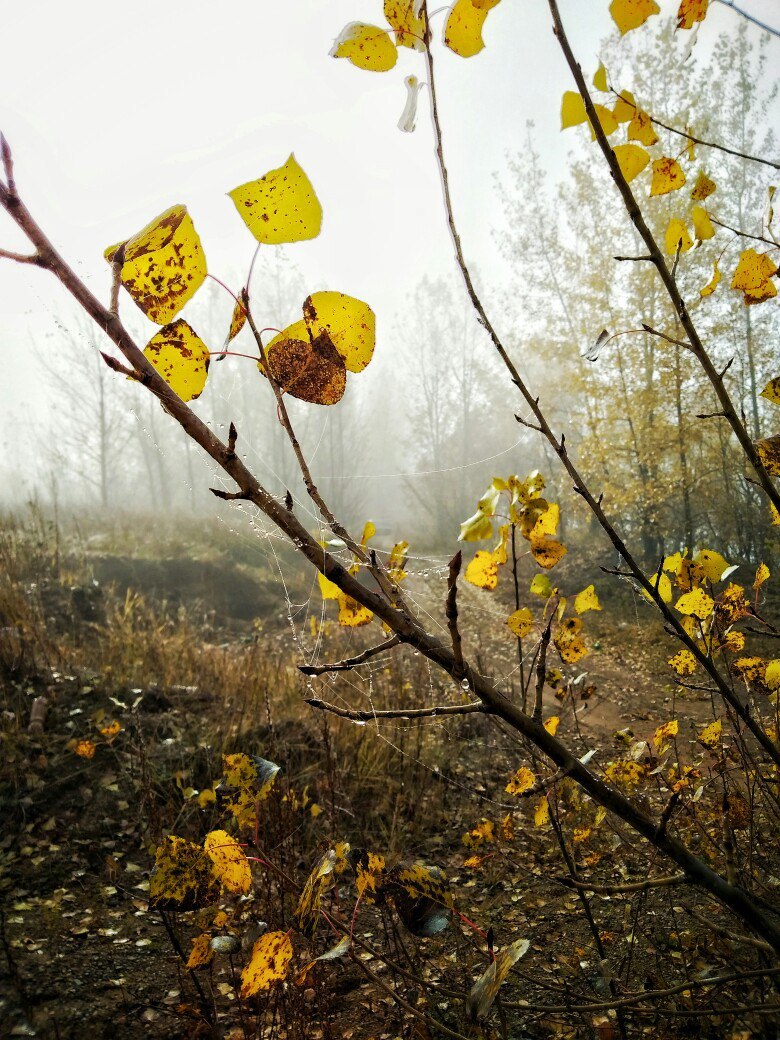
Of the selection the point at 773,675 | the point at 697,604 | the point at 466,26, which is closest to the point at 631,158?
the point at 466,26

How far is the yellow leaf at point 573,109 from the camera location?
0.59 meters

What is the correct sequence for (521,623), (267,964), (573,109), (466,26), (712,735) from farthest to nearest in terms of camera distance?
(712,735), (521,623), (267,964), (573,109), (466,26)

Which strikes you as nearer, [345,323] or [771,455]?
[345,323]

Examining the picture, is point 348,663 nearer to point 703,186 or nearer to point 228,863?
point 228,863

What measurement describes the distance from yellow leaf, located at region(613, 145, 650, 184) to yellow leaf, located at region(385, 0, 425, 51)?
0.30m

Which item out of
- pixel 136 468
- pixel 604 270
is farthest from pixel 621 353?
pixel 136 468

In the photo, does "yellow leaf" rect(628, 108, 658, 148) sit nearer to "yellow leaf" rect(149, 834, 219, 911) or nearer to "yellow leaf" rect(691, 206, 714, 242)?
"yellow leaf" rect(691, 206, 714, 242)

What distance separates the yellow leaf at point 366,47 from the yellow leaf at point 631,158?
321mm

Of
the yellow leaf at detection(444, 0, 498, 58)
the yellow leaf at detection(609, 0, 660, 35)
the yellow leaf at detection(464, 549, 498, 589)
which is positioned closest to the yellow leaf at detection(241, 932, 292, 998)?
the yellow leaf at detection(464, 549, 498, 589)

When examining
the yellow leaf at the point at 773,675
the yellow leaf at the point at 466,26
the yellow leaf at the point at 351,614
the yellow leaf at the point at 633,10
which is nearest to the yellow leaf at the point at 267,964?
the yellow leaf at the point at 351,614

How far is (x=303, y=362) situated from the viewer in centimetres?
42

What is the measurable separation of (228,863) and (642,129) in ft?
3.63

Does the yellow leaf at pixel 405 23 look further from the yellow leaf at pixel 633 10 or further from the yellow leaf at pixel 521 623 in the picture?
the yellow leaf at pixel 521 623

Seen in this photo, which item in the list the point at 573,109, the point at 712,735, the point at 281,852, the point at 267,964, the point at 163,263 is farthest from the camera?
the point at 281,852
